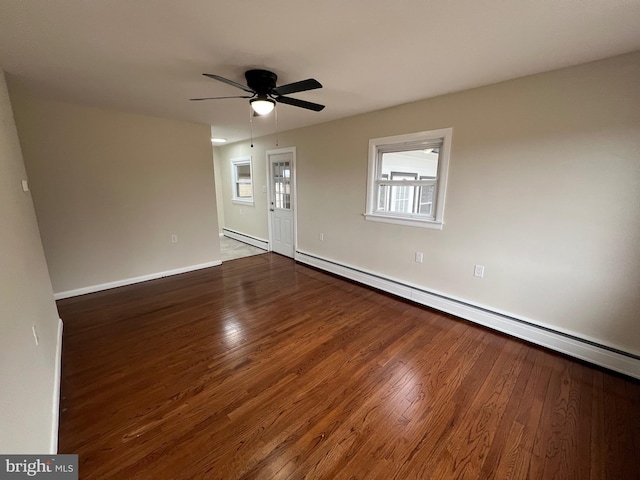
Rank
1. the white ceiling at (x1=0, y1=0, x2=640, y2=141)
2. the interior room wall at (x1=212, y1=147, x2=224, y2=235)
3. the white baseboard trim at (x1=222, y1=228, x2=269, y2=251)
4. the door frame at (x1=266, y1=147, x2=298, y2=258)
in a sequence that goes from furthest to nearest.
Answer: the interior room wall at (x1=212, y1=147, x2=224, y2=235) < the white baseboard trim at (x1=222, y1=228, x2=269, y2=251) < the door frame at (x1=266, y1=147, x2=298, y2=258) < the white ceiling at (x1=0, y1=0, x2=640, y2=141)

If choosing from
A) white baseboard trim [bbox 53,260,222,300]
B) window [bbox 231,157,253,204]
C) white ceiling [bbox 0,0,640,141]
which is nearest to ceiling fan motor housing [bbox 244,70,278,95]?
white ceiling [bbox 0,0,640,141]

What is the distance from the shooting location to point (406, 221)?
129 inches

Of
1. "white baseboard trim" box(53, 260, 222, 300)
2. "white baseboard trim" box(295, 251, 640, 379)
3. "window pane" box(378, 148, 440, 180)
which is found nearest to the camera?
"white baseboard trim" box(295, 251, 640, 379)

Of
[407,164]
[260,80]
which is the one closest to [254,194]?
[407,164]

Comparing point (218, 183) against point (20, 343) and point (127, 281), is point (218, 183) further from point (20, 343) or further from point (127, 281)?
point (20, 343)

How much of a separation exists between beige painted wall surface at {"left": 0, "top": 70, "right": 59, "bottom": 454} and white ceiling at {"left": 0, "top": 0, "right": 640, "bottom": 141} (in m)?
0.78

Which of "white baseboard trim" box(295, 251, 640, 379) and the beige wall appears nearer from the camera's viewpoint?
the beige wall

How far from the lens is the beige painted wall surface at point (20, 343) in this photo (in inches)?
39.3

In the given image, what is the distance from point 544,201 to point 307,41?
2.34 m

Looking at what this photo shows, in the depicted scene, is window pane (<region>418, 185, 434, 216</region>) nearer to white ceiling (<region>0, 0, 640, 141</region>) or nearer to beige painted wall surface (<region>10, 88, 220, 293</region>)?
white ceiling (<region>0, 0, 640, 141</region>)

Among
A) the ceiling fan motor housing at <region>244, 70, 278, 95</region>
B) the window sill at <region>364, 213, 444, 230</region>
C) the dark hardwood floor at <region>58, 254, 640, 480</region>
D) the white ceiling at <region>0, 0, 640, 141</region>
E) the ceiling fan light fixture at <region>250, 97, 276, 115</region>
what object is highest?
the white ceiling at <region>0, 0, 640, 141</region>

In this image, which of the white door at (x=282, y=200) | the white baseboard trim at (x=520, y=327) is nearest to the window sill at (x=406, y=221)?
the white baseboard trim at (x=520, y=327)

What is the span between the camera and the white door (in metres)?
4.84

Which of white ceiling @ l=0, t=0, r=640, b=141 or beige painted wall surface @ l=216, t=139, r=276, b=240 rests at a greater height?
white ceiling @ l=0, t=0, r=640, b=141
